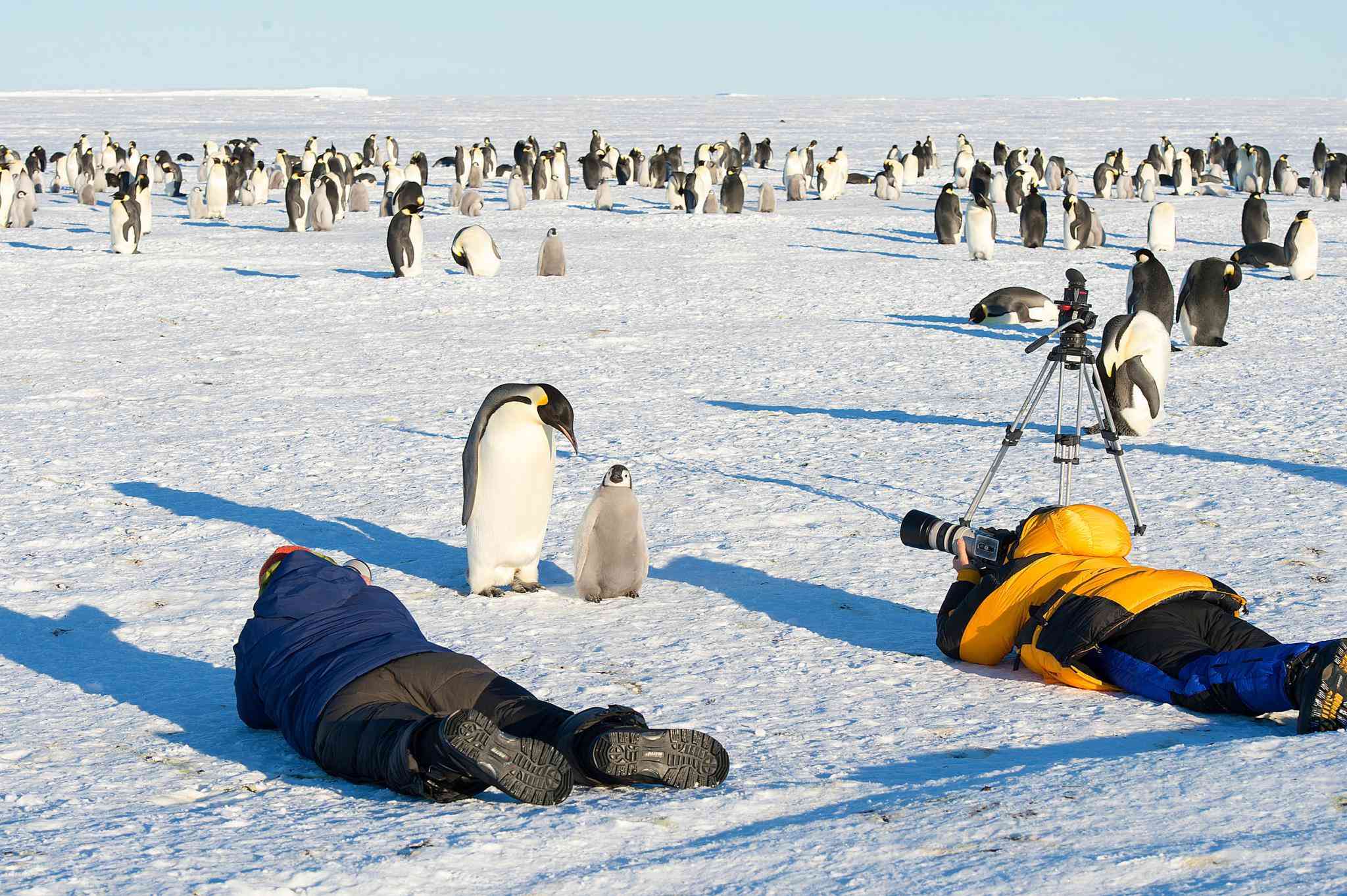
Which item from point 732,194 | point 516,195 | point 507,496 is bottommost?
point 507,496

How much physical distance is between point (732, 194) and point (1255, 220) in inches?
302

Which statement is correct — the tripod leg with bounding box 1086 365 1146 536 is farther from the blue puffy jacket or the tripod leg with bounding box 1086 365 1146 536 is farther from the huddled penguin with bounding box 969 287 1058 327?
the huddled penguin with bounding box 969 287 1058 327

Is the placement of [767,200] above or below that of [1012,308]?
above

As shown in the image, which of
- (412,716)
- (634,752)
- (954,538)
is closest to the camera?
(634,752)

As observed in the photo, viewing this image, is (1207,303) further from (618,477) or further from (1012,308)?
(618,477)

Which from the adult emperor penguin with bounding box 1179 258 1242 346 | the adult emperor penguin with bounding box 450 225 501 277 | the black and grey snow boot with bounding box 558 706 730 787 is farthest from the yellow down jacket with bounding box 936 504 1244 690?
the adult emperor penguin with bounding box 450 225 501 277

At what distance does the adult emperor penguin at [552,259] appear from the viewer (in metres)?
14.5

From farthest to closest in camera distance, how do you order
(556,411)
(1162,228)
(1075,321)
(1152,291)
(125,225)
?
(1162,228)
(125,225)
(1152,291)
(1075,321)
(556,411)

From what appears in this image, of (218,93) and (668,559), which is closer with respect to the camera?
(668,559)

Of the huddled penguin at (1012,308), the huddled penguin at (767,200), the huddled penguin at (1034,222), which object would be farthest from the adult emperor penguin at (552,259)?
the huddled penguin at (767,200)

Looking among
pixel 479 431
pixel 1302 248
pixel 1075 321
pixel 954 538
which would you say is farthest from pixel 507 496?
pixel 1302 248

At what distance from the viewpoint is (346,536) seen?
573 cm

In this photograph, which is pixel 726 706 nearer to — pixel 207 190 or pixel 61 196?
pixel 207 190

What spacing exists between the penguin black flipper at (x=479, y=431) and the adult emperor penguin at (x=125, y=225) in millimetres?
12450
